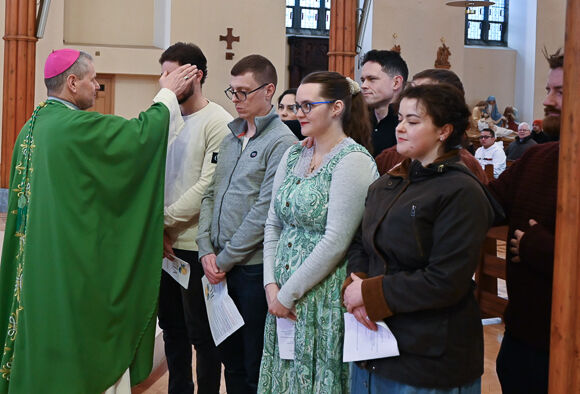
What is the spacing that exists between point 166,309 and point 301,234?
3.68 ft

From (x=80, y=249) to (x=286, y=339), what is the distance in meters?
0.97

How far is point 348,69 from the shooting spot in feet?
29.6

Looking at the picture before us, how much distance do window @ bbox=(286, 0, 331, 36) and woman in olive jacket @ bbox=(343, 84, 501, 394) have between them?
1382cm

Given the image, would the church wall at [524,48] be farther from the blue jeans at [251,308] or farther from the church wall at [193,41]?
the blue jeans at [251,308]

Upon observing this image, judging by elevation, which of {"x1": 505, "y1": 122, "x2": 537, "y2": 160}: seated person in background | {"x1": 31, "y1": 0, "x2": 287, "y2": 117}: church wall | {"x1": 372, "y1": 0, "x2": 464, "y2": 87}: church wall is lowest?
{"x1": 505, "y1": 122, "x2": 537, "y2": 160}: seated person in background

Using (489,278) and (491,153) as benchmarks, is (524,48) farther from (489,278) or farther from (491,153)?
(489,278)

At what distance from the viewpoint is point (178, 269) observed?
10.6 ft

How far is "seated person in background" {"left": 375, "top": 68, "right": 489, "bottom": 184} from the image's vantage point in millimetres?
2496

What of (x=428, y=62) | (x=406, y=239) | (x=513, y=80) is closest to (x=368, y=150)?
(x=406, y=239)

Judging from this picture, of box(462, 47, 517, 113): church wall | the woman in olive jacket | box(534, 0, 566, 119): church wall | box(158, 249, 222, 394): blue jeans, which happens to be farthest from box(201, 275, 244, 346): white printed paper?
box(534, 0, 566, 119): church wall

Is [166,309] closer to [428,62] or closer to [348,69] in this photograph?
[348,69]

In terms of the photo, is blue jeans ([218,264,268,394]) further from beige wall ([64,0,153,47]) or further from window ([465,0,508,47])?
window ([465,0,508,47])

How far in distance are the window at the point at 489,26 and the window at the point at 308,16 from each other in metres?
3.87

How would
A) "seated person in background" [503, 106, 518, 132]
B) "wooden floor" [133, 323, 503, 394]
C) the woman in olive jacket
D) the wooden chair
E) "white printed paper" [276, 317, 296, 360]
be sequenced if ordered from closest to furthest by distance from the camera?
the woman in olive jacket, "white printed paper" [276, 317, 296, 360], "wooden floor" [133, 323, 503, 394], the wooden chair, "seated person in background" [503, 106, 518, 132]
